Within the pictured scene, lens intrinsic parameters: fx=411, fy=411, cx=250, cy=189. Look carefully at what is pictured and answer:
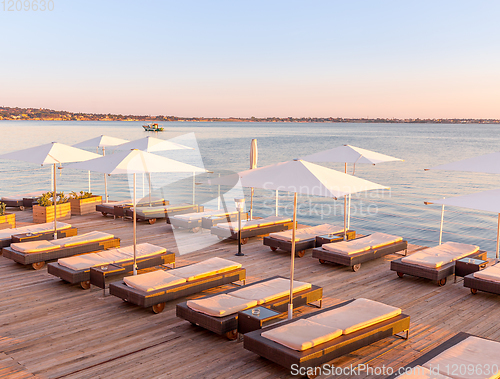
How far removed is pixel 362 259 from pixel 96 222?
6.63 m

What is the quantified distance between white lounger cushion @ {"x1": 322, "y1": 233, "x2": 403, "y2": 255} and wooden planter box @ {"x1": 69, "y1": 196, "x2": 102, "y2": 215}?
698 centimetres

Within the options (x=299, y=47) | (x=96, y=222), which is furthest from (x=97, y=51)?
(x=96, y=222)

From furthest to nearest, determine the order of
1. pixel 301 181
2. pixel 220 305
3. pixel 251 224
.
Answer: pixel 251 224
pixel 220 305
pixel 301 181

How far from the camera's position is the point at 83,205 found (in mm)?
11102

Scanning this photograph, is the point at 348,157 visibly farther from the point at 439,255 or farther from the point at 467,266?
the point at 467,266

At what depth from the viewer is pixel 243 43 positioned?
36.1 metres

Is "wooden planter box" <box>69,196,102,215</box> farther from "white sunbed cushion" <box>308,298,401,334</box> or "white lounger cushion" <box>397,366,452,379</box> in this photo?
"white lounger cushion" <box>397,366,452,379</box>

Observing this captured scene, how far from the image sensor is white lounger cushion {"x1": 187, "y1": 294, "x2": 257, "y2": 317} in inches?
173

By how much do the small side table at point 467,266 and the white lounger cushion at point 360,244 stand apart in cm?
136

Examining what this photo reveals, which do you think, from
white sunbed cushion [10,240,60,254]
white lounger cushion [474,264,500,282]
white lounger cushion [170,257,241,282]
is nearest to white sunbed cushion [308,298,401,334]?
white lounger cushion [170,257,241,282]

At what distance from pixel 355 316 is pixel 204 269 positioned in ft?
7.56

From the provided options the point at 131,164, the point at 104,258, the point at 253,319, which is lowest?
the point at 104,258

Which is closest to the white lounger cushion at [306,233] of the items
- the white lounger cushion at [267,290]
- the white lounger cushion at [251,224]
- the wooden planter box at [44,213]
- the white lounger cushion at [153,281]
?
the white lounger cushion at [251,224]

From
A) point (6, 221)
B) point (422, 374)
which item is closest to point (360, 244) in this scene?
point (422, 374)
